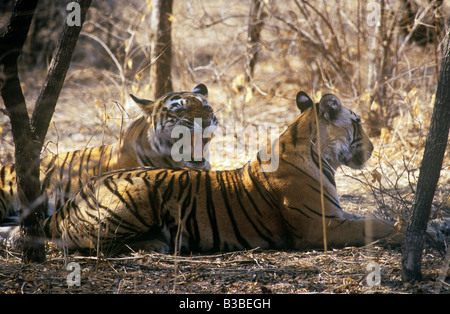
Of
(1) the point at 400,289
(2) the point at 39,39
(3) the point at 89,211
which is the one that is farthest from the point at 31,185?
(2) the point at 39,39

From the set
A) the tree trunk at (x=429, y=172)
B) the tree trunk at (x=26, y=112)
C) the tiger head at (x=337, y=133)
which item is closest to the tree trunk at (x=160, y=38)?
the tiger head at (x=337, y=133)

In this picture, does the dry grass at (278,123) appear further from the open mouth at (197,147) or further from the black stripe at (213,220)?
the open mouth at (197,147)

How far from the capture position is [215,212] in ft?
14.5

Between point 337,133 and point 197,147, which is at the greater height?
point 337,133

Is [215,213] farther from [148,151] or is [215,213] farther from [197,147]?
[148,151]

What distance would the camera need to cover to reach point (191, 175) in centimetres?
459

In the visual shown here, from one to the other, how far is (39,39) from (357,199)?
8.11 meters

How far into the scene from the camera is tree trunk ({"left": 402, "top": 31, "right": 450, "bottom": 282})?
3.26 meters

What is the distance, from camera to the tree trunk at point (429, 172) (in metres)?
3.26

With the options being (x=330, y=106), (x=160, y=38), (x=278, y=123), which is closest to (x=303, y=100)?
(x=330, y=106)

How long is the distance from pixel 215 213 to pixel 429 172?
1.71 metres

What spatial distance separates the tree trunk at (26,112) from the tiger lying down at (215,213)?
0.33 metres

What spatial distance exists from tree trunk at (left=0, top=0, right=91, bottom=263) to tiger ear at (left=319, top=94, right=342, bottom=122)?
2.01 metres

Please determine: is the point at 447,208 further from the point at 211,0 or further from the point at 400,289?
the point at 211,0
